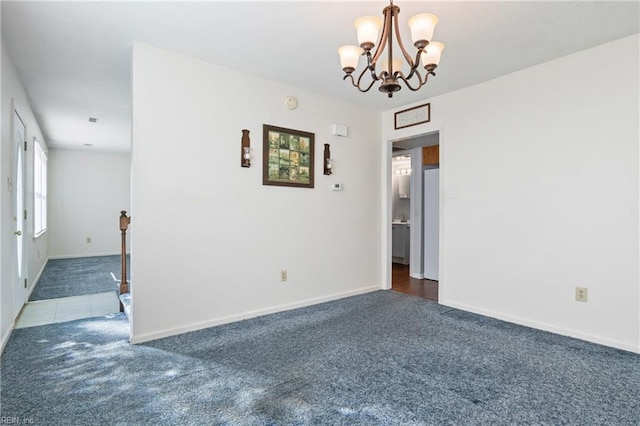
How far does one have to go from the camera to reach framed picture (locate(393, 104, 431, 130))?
3.93 m

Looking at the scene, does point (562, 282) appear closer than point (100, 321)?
Yes

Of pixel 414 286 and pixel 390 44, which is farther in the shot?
pixel 414 286

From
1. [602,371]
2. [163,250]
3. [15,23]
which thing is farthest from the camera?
[163,250]

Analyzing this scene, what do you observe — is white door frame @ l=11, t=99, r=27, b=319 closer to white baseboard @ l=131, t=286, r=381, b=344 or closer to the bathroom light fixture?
white baseboard @ l=131, t=286, r=381, b=344

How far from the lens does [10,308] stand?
9.37ft

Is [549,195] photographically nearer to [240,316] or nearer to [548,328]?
[548,328]

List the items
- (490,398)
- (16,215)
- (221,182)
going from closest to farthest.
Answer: (490,398), (221,182), (16,215)

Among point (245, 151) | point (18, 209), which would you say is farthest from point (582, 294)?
point (18, 209)

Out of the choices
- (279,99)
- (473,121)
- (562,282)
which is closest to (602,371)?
(562,282)

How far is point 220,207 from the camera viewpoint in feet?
10.2

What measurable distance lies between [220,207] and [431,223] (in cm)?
330

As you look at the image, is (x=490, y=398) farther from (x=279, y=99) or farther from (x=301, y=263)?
(x=279, y=99)

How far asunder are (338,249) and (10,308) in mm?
3136

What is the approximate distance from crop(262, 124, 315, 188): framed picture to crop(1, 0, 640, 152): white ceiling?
0.54 meters
